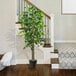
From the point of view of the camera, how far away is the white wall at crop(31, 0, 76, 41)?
778cm

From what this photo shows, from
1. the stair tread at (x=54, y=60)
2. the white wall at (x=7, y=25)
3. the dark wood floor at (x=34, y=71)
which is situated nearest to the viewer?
the dark wood floor at (x=34, y=71)

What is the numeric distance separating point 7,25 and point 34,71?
5.56 feet

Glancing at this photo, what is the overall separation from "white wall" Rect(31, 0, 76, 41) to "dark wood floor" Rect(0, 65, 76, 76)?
188 centimetres

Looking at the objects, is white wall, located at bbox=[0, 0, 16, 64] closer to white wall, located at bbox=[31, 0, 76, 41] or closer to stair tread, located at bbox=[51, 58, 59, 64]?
stair tread, located at bbox=[51, 58, 59, 64]

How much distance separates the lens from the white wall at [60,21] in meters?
7.78

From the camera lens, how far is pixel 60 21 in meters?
7.83

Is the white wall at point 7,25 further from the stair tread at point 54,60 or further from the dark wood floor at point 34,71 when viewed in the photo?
the stair tread at point 54,60

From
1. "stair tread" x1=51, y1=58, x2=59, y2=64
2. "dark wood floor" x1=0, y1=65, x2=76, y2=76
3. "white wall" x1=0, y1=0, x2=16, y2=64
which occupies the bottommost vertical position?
"dark wood floor" x1=0, y1=65, x2=76, y2=76

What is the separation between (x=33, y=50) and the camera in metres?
6.36

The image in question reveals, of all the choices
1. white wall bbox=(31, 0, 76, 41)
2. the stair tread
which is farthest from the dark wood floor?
white wall bbox=(31, 0, 76, 41)

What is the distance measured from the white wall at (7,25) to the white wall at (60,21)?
1586 millimetres

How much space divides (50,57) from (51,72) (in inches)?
36.7

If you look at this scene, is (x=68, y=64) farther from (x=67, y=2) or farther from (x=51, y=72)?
(x=67, y=2)

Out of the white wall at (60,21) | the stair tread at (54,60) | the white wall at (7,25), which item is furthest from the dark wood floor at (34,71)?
the white wall at (60,21)
